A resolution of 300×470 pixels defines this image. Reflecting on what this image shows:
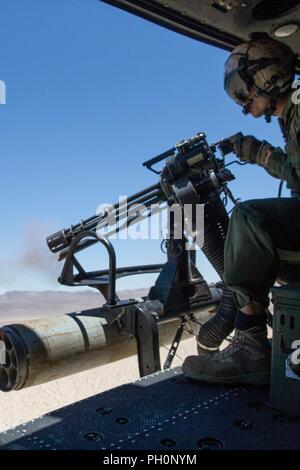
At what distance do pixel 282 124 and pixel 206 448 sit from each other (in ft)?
6.23

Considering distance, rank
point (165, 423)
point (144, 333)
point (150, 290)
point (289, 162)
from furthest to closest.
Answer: point (150, 290), point (144, 333), point (289, 162), point (165, 423)

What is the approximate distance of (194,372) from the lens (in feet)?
8.43

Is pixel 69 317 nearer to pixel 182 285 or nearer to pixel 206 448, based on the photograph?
pixel 182 285

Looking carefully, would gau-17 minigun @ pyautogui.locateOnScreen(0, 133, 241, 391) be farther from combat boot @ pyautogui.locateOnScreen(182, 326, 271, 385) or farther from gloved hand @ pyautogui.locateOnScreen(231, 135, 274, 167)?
combat boot @ pyautogui.locateOnScreen(182, 326, 271, 385)

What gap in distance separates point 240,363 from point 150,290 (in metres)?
2.12

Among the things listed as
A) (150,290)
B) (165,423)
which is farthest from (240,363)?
(150,290)

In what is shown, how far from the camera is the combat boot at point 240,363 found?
2492 millimetres

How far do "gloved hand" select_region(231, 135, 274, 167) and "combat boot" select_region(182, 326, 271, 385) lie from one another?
3.24 feet

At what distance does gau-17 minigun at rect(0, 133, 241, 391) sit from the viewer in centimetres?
377

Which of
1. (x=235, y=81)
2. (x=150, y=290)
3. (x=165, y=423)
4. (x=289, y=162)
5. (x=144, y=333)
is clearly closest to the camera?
(x=165, y=423)

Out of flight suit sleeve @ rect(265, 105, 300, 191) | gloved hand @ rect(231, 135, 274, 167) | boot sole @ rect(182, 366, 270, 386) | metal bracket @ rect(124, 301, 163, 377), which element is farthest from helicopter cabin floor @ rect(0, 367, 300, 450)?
metal bracket @ rect(124, 301, 163, 377)

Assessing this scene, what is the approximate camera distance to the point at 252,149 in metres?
3.06

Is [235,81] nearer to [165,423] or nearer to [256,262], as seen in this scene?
[256,262]
